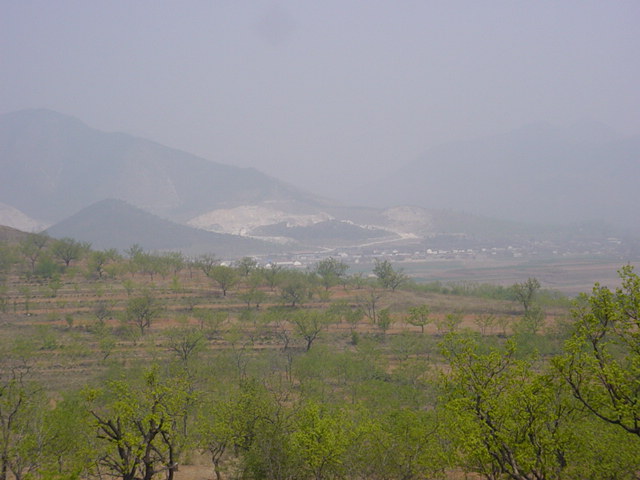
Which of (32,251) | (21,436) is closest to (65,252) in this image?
(32,251)

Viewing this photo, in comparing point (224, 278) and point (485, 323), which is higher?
point (224, 278)

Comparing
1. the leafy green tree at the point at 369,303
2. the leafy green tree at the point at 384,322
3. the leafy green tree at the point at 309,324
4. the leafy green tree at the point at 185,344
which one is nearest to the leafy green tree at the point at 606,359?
the leafy green tree at the point at 185,344

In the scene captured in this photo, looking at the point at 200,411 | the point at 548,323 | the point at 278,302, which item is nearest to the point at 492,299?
the point at 548,323

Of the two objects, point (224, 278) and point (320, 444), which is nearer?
point (320, 444)

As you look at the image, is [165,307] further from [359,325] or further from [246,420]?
[246,420]

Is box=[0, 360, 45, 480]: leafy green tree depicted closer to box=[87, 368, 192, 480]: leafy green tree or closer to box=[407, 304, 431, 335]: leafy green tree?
box=[87, 368, 192, 480]: leafy green tree

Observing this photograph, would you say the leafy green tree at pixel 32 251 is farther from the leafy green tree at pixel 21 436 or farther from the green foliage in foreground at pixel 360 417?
the leafy green tree at pixel 21 436

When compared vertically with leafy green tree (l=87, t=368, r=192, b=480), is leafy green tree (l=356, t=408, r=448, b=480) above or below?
below

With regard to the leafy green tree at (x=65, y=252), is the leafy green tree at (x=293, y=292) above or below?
below

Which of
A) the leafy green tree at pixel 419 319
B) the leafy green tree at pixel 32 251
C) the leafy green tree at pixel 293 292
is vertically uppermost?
the leafy green tree at pixel 32 251

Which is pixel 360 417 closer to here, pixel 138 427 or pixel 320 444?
pixel 320 444

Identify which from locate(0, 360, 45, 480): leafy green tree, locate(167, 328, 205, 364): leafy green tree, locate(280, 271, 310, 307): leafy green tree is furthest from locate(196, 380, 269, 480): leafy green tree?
locate(280, 271, 310, 307): leafy green tree
